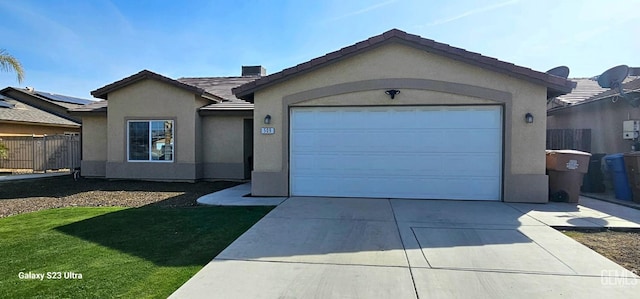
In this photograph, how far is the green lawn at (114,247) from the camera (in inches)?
149

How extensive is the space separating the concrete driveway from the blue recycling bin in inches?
115

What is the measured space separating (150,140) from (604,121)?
55.3 feet

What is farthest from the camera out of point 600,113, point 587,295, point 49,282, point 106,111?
point 106,111

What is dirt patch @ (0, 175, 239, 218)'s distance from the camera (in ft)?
29.1

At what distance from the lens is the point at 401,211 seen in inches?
293

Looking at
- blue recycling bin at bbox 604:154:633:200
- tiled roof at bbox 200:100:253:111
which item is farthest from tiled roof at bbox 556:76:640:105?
tiled roof at bbox 200:100:253:111

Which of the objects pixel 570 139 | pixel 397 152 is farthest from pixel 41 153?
pixel 570 139

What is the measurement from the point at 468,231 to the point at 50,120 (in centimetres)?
2537

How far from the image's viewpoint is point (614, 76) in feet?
33.2

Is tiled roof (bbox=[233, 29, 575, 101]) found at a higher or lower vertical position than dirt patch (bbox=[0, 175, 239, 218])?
higher

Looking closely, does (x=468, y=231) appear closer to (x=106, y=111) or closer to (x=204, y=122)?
(x=204, y=122)

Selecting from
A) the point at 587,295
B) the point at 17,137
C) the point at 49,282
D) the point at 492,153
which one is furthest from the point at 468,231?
the point at 17,137

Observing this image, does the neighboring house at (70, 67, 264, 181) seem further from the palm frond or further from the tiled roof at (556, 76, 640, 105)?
the tiled roof at (556, 76, 640, 105)

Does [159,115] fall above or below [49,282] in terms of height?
above
